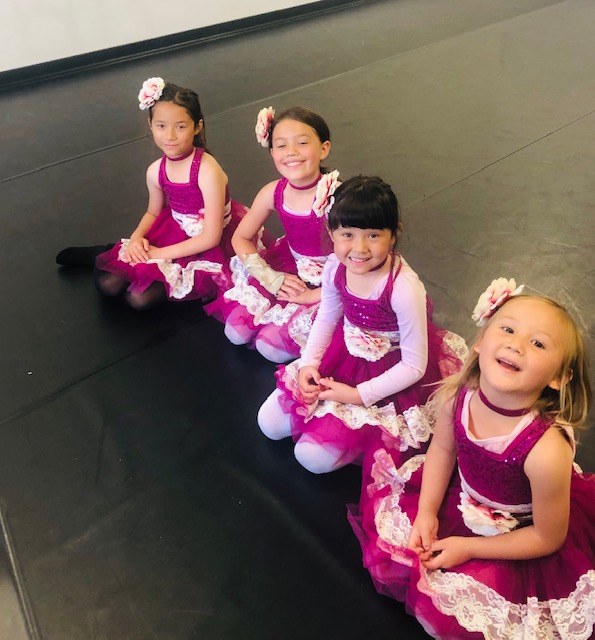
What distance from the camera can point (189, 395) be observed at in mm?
1701

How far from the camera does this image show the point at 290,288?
5.68 feet

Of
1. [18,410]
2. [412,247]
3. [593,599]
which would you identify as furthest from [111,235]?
[593,599]

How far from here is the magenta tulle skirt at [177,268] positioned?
1896 millimetres

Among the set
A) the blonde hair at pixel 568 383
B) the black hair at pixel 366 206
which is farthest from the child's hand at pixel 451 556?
the black hair at pixel 366 206

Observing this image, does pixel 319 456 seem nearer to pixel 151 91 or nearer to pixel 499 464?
pixel 499 464

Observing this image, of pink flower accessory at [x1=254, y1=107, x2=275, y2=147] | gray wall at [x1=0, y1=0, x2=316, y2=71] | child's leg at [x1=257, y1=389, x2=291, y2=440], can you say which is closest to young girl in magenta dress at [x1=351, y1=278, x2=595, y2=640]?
child's leg at [x1=257, y1=389, x2=291, y2=440]

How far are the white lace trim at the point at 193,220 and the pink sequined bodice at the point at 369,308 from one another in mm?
713

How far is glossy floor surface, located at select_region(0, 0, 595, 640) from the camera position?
1.27 metres

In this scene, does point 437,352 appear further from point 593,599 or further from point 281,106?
point 281,106

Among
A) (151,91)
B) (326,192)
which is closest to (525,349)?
(326,192)

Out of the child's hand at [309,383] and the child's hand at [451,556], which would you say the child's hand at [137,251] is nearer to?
the child's hand at [309,383]

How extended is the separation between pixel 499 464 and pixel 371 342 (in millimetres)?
437

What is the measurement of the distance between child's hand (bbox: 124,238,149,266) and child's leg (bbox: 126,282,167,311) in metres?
0.10

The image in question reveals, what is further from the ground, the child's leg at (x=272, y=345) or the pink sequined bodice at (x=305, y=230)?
the pink sequined bodice at (x=305, y=230)
